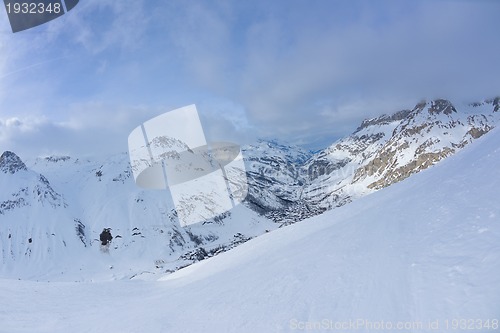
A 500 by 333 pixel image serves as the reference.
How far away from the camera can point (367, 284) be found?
8664mm

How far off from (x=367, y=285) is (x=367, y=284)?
43 mm

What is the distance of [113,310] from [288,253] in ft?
26.2

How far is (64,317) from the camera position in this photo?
13.9 m

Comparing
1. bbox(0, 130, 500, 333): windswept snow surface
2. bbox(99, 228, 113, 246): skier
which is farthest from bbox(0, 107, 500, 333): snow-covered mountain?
bbox(99, 228, 113, 246): skier

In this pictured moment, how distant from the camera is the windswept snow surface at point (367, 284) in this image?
7.04 meters

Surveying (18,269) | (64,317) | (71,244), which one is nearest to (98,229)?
(71,244)

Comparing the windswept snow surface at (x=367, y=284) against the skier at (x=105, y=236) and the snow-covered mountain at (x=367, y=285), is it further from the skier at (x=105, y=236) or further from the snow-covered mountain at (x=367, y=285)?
the skier at (x=105, y=236)

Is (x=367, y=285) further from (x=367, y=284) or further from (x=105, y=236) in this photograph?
(x=105, y=236)

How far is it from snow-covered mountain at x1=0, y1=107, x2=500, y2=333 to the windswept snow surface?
28mm

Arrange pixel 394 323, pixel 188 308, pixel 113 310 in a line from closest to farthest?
pixel 394 323 < pixel 188 308 < pixel 113 310

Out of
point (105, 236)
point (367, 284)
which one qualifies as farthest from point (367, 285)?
point (105, 236)

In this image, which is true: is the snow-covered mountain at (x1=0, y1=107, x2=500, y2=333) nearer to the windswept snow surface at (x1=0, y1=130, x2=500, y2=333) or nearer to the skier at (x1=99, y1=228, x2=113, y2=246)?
the windswept snow surface at (x1=0, y1=130, x2=500, y2=333)

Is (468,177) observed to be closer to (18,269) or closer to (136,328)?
(136,328)

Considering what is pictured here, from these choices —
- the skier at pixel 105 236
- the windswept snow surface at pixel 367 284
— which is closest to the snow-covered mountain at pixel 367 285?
the windswept snow surface at pixel 367 284
